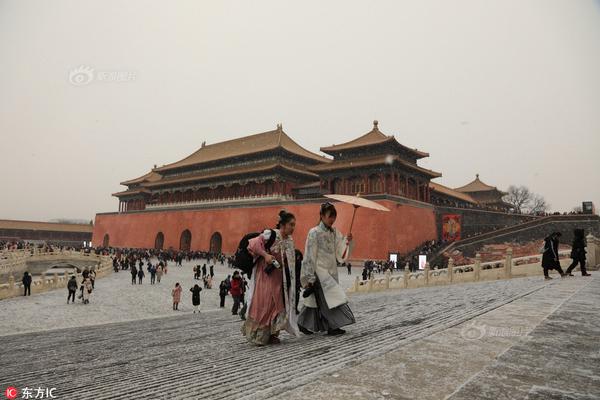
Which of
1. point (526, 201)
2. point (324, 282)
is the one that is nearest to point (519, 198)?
point (526, 201)

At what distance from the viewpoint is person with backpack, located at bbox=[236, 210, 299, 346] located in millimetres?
3807

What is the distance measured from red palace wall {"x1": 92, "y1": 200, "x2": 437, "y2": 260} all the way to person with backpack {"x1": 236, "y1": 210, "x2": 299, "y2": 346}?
20659mm

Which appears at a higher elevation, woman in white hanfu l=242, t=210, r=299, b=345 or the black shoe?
woman in white hanfu l=242, t=210, r=299, b=345

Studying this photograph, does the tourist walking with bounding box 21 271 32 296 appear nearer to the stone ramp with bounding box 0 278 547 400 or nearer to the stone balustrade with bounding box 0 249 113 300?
the stone balustrade with bounding box 0 249 113 300

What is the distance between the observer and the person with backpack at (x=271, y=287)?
3.81 metres

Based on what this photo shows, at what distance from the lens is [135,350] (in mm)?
4316

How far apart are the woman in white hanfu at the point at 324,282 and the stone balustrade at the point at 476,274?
29.7 ft

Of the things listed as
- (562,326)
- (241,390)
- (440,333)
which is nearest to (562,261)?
(562,326)

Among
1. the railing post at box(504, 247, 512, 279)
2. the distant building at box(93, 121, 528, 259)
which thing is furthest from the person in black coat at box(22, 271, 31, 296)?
the railing post at box(504, 247, 512, 279)

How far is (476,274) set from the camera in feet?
40.7

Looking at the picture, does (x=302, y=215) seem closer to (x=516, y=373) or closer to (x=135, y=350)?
(x=135, y=350)

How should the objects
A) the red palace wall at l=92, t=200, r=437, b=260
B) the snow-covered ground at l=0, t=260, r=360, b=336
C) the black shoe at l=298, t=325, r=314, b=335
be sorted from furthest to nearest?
the red palace wall at l=92, t=200, r=437, b=260
the snow-covered ground at l=0, t=260, r=360, b=336
the black shoe at l=298, t=325, r=314, b=335

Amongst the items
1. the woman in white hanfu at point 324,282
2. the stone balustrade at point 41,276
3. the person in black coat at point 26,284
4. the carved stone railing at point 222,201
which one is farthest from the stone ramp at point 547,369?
the carved stone railing at point 222,201

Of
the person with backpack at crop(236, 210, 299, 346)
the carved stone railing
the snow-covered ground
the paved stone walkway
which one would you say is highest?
the carved stone railing
